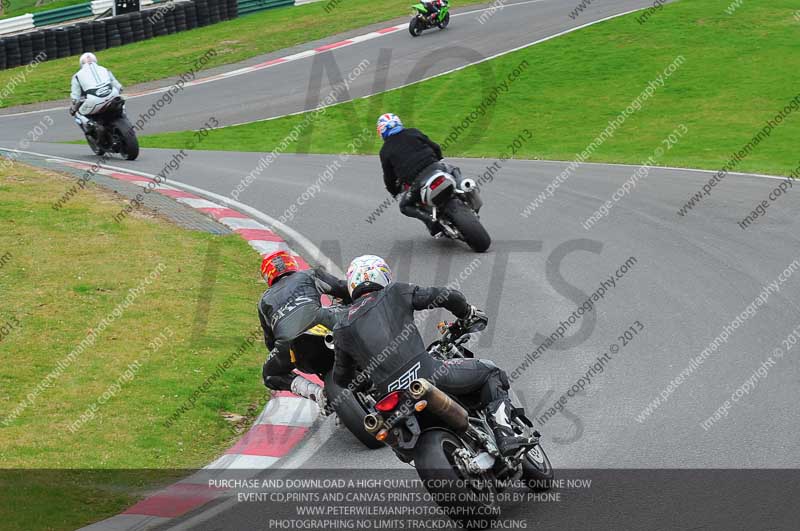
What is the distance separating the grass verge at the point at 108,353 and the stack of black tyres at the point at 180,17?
24.9 m

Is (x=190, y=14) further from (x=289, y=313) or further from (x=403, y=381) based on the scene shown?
(x=403, y=381)

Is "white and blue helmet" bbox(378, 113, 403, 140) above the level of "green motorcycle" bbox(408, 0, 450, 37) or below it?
above

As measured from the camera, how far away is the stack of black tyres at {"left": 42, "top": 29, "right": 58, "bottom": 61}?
119 ft

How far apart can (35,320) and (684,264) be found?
24.3 ft

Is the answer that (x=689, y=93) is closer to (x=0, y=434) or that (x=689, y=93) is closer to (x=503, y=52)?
(x=503, y=52)

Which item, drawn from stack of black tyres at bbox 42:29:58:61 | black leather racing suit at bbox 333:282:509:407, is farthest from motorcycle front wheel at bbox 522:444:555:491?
stack of black tyres at bbox 42:29:58:61

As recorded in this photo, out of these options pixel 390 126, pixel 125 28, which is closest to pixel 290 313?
pixel 390 126

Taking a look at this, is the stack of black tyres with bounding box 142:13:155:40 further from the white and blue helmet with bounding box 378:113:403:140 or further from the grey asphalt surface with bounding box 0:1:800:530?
the white and blue helmet with bounding box 378:113:403:140

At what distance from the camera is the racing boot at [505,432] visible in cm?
→ 669

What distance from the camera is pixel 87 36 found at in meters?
37.4

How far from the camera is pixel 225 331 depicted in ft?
36.9

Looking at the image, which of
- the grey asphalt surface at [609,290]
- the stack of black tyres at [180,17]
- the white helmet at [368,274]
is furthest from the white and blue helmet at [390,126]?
the stack of black tyres at [180,17]

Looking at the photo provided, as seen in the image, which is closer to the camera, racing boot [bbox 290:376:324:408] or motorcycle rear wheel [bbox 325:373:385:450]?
motorcycle rear wheel [bbox 325:373:385:450]

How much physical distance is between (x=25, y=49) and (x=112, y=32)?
3272 millimetres
